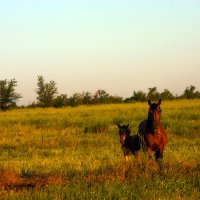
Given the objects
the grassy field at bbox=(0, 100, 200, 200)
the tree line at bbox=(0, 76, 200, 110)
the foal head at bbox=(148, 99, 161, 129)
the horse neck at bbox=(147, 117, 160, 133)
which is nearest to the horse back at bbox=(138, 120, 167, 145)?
the horse neck at bbox=(147, 117, 160, 133)

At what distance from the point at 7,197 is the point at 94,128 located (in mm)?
16893

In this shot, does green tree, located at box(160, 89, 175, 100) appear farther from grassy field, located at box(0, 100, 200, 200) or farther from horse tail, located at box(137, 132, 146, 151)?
horse tail, located at box(137, 132, 146, 151)

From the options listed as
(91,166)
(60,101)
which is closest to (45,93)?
(60,101)

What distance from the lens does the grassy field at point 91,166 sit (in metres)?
9.27

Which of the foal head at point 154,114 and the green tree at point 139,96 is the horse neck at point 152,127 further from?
the green tree at point 139,96

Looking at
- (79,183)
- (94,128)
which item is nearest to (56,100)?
(94,128)

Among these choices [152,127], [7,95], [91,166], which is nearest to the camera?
[152,127]

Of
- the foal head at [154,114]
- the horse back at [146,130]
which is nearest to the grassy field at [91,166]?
the horse back at [146,130]

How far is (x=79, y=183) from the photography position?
32.4 feet

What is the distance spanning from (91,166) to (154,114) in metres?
2.25

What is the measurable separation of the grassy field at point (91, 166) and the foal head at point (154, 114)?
774 mm

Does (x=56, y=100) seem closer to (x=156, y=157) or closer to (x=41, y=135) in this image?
(x=41, y=135)

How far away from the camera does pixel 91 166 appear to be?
1331 centimetres

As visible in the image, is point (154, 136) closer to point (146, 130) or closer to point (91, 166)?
point (146, 130)
